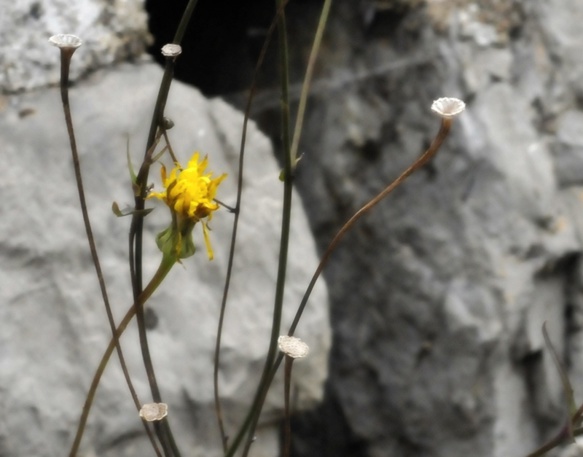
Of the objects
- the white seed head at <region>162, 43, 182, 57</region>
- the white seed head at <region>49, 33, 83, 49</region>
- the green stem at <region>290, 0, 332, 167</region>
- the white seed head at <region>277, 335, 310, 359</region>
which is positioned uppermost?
the white seed head at <region>49, 33, 83, 49</region>

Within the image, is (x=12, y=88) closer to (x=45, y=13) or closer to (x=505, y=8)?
(x=45, y=13)

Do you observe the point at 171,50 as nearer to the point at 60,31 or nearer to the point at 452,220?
the point at 60,31

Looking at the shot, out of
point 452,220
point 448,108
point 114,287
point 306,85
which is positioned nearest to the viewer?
point 448,108

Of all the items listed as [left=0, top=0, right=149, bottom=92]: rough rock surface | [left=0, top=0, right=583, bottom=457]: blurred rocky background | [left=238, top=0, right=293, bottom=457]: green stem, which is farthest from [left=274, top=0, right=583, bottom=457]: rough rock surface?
[left=238, top=0, right=293, bottom=457]: green stem

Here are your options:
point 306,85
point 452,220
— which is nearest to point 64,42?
point 306,85

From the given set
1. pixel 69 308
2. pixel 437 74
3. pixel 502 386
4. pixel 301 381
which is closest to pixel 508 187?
pixel 437 74

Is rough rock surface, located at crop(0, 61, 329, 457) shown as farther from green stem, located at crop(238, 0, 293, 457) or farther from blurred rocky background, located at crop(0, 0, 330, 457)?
green stem, located at crop(238, 0, 293, 457)

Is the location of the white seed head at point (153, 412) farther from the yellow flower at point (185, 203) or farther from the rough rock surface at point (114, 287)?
the rough rock surface at point (114, 287)
